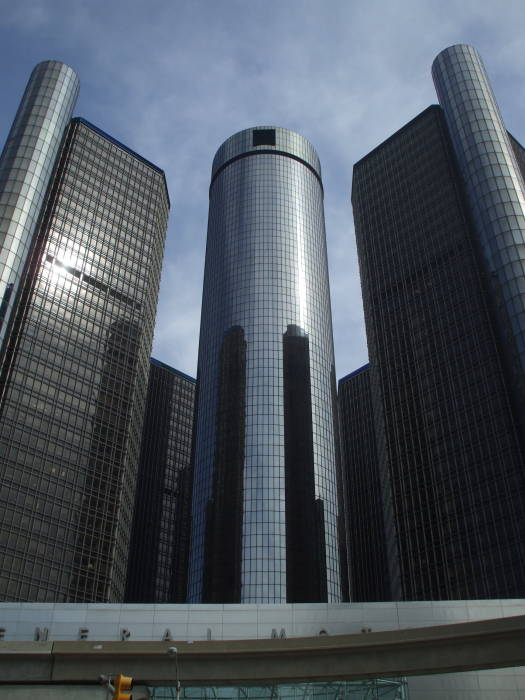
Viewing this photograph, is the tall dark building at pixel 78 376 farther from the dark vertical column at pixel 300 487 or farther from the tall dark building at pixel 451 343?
the tall dark building at pixel 451 343

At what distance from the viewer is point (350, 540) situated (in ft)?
655

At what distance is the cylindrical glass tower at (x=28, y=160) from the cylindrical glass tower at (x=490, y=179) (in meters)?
81.5

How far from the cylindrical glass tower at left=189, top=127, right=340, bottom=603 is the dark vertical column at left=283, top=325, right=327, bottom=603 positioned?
241 millimetres

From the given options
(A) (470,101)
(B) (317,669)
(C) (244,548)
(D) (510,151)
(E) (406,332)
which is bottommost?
(B) (317,669)

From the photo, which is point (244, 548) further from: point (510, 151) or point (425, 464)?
point (510, 151)

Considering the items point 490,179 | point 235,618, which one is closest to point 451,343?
point 490,179

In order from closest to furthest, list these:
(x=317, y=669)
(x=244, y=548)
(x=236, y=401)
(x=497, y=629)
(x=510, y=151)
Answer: (x=497, y=629) < (x=317, y=669) < (x=510, y=151) < (x=244, y=548) < (x=236, y=401)

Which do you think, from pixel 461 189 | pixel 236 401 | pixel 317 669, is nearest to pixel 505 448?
pixel 461 189

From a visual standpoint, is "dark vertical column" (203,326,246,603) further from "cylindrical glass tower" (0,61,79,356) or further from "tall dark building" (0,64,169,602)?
"cylindrical glass tower" (0,61,79,356)

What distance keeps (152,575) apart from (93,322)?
278ft

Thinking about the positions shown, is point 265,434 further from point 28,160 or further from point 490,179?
point 28,160

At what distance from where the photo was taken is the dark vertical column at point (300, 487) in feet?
488

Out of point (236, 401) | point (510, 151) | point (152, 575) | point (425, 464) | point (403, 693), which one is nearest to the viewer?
point (403, 693)

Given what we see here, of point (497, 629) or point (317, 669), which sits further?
point (317, 669)
